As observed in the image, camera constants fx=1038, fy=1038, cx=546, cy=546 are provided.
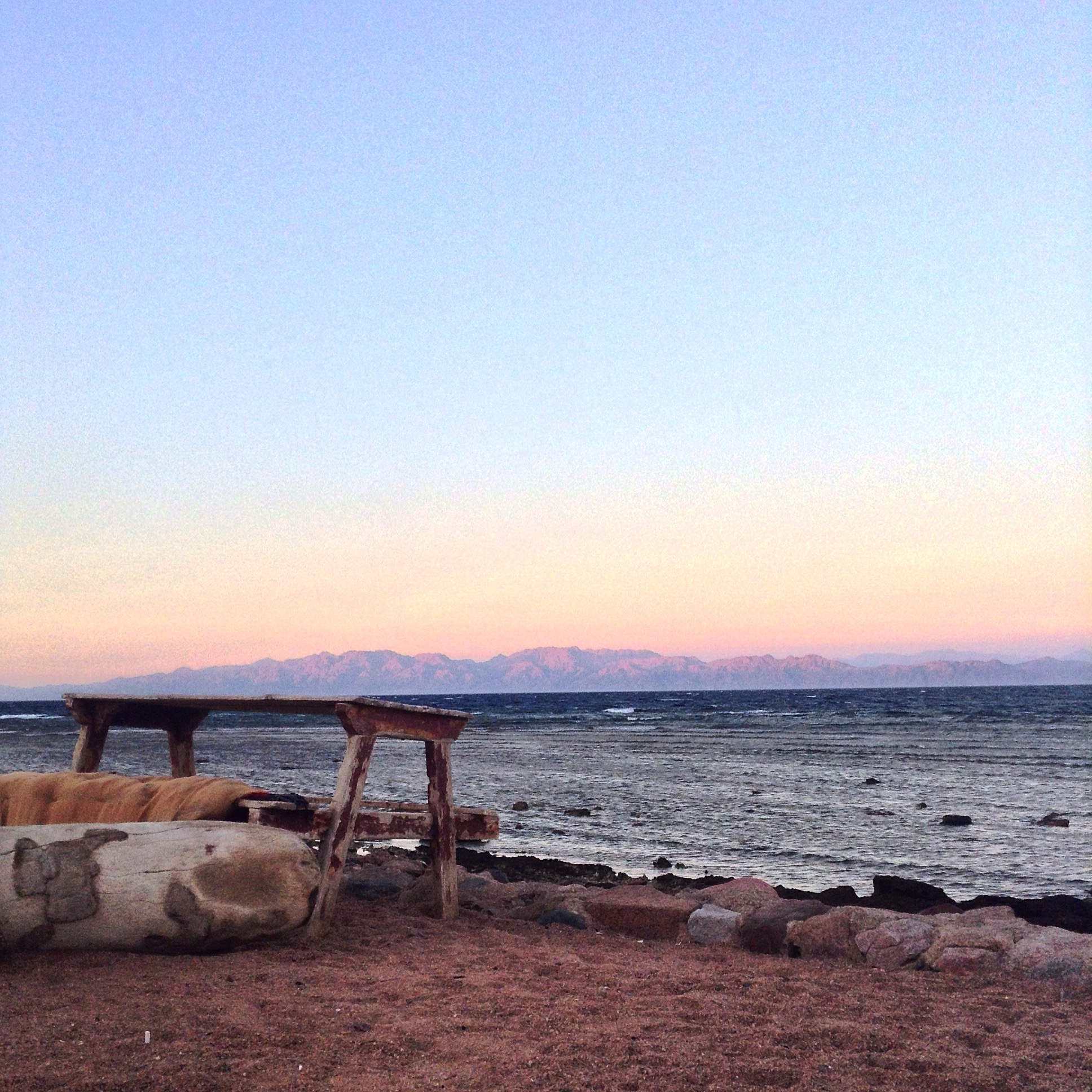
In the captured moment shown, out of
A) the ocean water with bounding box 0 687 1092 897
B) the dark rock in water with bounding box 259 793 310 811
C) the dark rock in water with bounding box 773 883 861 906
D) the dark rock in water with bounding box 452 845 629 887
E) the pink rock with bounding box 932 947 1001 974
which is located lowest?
the ocean water with bounding box 0 687 1092 897

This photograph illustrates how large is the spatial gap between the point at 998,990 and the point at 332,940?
4.47m

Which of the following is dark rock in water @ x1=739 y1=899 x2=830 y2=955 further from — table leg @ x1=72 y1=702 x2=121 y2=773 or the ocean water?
table leg @ x1=72 y1=702 x2=121 y2=773

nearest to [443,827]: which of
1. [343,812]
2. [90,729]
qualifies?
[343,812]

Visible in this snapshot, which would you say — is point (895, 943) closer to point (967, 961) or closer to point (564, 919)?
point (967, 961)

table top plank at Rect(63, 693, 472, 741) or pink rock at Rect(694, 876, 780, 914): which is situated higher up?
table top plank at Rect(63, 693, 472, 741)

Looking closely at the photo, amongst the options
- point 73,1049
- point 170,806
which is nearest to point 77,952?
point 170,806

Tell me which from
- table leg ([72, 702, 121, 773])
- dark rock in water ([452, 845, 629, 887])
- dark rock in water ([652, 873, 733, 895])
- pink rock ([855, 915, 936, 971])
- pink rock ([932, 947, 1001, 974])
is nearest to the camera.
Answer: pink rock ([932, 947, 1001, 974])

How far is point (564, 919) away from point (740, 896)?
1.59 meters

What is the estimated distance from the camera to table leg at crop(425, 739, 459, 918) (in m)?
8.65

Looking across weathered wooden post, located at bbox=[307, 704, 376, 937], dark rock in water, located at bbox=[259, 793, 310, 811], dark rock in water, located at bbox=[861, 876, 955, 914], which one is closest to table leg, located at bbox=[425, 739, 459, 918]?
weathered wooden post, located at bbox=[307, 704, 376, 937]

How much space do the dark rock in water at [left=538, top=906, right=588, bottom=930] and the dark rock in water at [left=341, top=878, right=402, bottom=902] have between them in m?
1.91

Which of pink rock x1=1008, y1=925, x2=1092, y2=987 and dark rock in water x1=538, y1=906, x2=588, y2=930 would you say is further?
dark rock in water x1=538, y1=906, x2=588, y2=930

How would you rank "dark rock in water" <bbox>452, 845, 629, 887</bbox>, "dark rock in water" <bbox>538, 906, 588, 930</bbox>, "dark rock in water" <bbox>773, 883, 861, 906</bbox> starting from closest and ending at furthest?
"dark rock in water" <bbox>538, 906, 588, 930</bbox>, "dark rock in water" <bbox>773, 883, 861, 906</bbox>, "dark rock in water" <bbox>452, 845, 629, 887</bbox>

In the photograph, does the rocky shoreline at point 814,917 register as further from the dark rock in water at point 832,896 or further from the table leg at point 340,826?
the table leg at point 340,826
